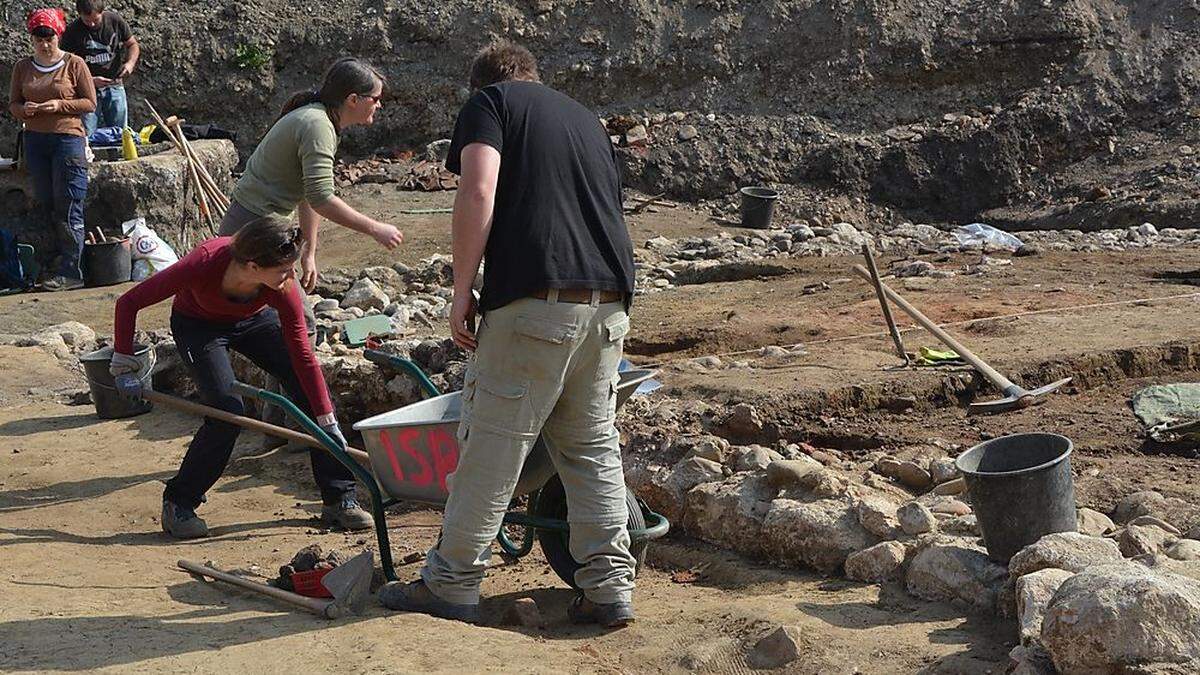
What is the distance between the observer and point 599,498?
13.6 feet

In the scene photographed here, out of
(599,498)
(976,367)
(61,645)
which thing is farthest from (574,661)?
(976,367)

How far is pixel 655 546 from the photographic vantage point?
520 centimetres

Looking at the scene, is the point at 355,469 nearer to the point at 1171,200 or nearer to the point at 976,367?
the point at 976,367

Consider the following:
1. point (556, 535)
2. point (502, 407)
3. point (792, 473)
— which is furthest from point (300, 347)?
point (792, 473)

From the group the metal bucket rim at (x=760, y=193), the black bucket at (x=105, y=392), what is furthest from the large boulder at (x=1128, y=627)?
the metal bucket rim at (x=760, y=193)

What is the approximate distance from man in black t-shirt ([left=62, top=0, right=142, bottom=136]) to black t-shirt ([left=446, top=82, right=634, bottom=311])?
8.28 m

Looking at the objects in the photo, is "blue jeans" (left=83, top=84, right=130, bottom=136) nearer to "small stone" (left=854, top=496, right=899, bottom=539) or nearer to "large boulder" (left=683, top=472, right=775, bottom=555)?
"large boulder" (left=683, top=472, right=775, bottom=555)

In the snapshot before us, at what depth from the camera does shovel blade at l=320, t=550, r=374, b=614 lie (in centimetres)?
431

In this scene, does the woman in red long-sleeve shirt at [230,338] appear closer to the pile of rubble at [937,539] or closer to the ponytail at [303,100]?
the ponytail at [303,100]

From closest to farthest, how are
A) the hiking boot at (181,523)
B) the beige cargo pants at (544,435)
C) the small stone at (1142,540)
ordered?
the beige cargo pants at (544,435) → the small stone at (1142,540) → the hiking boot at (181,523)

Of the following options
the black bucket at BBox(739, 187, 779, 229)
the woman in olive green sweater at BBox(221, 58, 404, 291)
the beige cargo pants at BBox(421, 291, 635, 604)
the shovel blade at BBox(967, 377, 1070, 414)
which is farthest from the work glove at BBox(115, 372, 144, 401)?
the black bucket at BBox(739, 187, 779, 229)

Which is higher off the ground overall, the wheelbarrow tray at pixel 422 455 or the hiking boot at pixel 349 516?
the wheelbarrow tray at pixel 422 455

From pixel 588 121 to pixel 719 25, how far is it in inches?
494

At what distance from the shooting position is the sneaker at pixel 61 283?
10422mm
